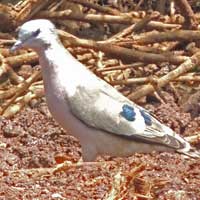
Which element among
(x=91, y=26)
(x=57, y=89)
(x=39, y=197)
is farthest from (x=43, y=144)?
(x=91, y=26)

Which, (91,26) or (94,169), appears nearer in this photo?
(94,169)

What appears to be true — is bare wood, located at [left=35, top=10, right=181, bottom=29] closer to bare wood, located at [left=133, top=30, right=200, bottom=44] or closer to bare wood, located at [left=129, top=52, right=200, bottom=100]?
bare wood, located at [left=133, top=30, right=200, bottom=44]

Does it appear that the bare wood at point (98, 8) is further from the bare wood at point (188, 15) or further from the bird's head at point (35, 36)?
the bird's head at point (35, 36)

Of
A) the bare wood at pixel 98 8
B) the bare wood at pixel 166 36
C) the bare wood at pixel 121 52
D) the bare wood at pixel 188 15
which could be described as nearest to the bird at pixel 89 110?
the bare wood at pixel 121 52

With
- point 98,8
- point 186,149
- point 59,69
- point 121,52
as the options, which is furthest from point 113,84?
point 59,69

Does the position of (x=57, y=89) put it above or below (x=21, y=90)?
above

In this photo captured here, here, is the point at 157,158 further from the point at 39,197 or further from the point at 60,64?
the point at 39,197

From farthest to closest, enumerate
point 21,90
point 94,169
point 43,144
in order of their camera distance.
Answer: point 21,90
point 43,144
point 94,169
